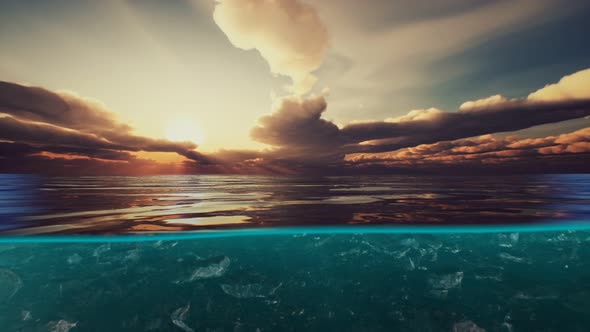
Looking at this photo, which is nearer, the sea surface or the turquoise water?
the sea surface

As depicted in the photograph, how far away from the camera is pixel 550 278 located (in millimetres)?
20719

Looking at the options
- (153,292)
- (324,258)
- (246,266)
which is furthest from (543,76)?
(153,292)

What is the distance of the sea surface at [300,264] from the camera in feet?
44.8

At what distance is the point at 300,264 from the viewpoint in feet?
67.6

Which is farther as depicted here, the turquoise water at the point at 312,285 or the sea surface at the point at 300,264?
the turquoise water at the point at 312,285

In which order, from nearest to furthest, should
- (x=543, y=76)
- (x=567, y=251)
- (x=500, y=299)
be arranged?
1. (x=543, y=76)
2. (x=500, y=299)
3. (x=567, y=251)

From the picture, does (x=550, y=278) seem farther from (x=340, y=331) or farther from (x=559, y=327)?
(x=340, y=331)

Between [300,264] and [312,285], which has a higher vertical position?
[300,264]

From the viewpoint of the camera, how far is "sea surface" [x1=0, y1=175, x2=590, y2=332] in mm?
13664

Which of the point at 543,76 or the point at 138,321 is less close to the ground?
the point at 543,76

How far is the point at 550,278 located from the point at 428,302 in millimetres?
11079

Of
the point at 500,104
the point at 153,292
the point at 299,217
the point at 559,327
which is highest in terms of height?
the point at 500,104

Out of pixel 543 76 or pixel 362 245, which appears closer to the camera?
pixel 543 76

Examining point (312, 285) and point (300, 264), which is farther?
point (300, 264)
